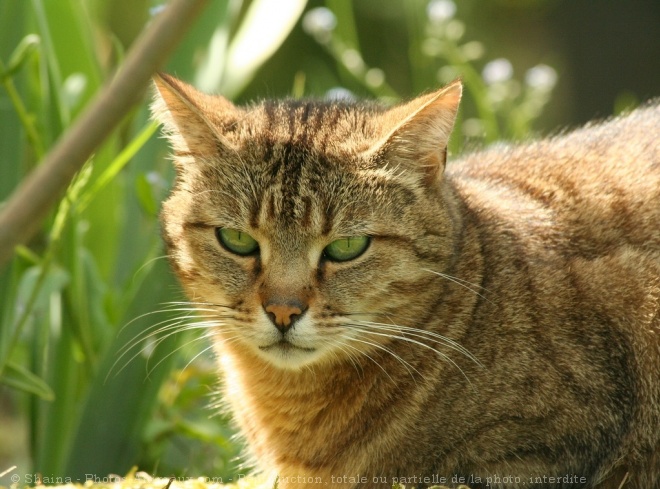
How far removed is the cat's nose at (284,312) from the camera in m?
2.06

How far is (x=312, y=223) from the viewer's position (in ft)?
7.11

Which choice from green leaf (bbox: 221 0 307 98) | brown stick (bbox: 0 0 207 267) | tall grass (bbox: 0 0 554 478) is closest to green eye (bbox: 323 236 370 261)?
tall grass (bbox: 0 0 554 478)

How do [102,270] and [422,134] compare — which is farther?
[102,270]

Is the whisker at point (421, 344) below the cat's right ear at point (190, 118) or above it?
below

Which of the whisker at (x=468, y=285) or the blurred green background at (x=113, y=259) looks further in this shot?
the blurred green background at (x=113, y=259)

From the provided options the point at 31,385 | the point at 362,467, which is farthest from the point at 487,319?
the point at 31,385

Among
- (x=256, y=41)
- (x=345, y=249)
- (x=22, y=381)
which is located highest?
(x=256, y=41)

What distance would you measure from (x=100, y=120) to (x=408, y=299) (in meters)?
1.37

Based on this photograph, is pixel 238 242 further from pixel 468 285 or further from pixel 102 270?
pixel 102 270

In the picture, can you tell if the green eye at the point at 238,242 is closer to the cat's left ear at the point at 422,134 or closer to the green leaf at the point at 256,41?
the cat's left ear at the point at 422,134

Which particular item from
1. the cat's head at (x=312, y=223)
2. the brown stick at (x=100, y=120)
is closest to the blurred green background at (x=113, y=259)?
the cat's head at (x=312, y=223)

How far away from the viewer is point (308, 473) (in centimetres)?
234

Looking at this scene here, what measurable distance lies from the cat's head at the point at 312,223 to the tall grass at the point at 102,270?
0.34 metres

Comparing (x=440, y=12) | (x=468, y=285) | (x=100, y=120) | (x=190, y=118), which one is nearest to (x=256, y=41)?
(x=440, y=12)
